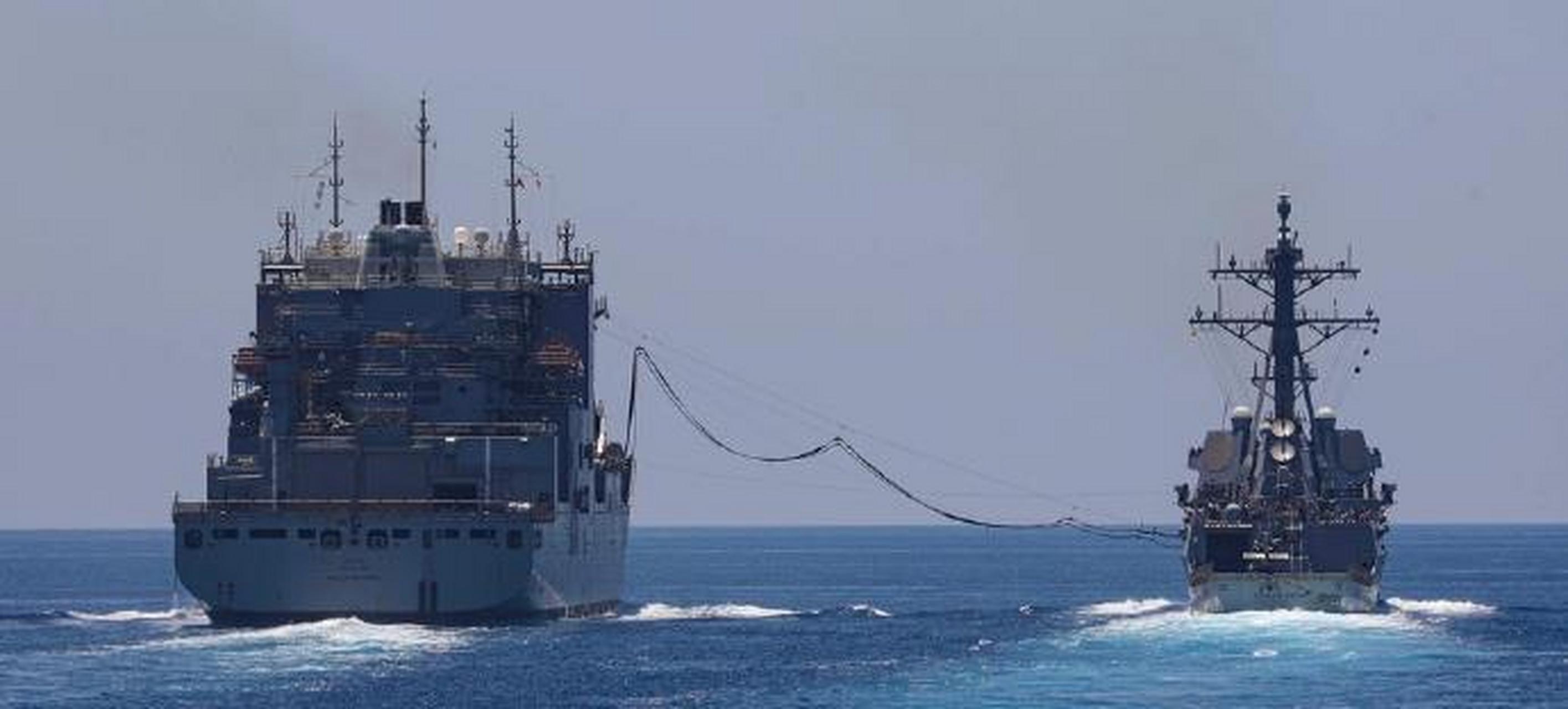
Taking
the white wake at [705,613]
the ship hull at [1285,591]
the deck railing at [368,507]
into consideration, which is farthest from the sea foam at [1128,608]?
the deck railing at [368,507]

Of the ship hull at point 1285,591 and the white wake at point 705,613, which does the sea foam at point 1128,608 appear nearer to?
the white wake at point 705,613

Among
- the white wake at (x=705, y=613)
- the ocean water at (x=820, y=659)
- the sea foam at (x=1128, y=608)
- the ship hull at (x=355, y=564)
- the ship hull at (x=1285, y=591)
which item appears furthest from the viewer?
the white wake at (x=705, y=613)

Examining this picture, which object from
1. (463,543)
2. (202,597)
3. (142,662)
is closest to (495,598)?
(463,543)

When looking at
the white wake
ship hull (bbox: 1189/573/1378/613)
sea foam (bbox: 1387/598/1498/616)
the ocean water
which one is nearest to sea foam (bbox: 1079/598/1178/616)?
the ocean water

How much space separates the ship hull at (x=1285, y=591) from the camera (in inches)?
4075

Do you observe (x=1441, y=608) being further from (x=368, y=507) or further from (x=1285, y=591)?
(x=368, y=507)

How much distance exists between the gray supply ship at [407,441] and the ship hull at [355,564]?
5 cm

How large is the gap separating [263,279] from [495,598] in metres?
16.3

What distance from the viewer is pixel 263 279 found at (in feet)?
379

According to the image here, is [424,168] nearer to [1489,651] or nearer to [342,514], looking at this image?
[342,514]

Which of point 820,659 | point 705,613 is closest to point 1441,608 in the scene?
point 705,613

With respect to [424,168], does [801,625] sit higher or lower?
lower

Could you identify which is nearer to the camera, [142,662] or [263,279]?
[142,662]

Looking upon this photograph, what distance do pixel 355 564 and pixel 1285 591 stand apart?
26.4m
